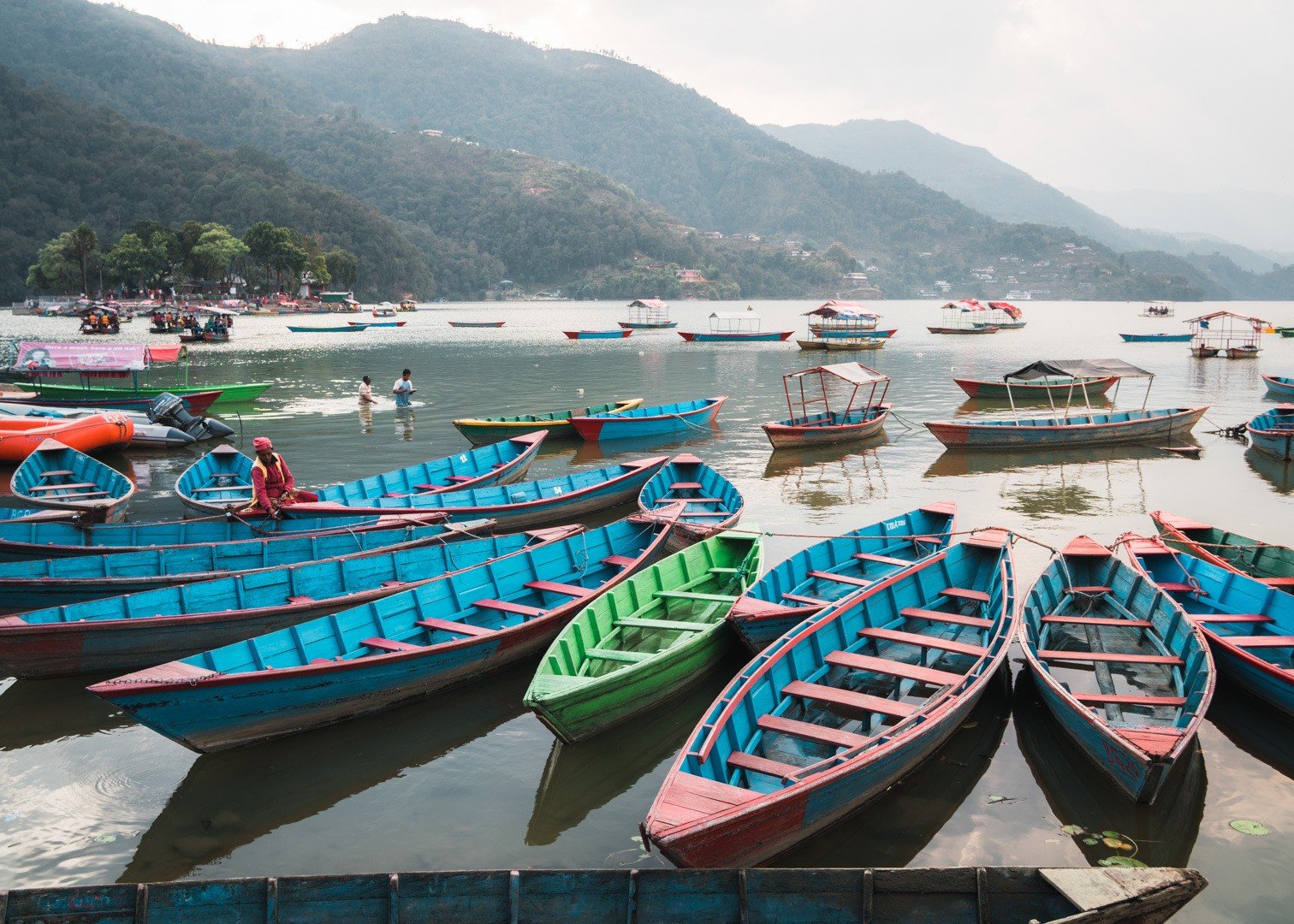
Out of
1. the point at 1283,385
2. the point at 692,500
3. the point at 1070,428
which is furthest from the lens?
the point at 1283,385

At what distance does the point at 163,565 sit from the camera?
39.8 ft

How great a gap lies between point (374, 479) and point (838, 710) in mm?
11437

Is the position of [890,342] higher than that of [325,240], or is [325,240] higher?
[325,240]

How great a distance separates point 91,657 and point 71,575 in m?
2.62

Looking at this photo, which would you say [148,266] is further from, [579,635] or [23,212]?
[579,635]

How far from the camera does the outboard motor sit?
2706cm

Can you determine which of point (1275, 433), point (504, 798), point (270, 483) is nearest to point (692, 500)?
point (270, 483)

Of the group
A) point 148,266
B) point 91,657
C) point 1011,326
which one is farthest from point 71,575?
point 148,266

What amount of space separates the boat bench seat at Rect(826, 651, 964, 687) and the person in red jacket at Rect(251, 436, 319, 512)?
29.5 feet

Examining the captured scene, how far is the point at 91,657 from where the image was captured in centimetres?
1005

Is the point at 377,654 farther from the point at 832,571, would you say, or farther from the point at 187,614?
the point at 832,571

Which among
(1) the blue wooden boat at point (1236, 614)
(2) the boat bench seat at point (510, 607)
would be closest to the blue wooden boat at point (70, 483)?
(2) the boat bench seat at point (510, 607)

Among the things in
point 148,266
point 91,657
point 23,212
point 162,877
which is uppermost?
point 23,212

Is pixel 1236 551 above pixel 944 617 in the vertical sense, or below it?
above
